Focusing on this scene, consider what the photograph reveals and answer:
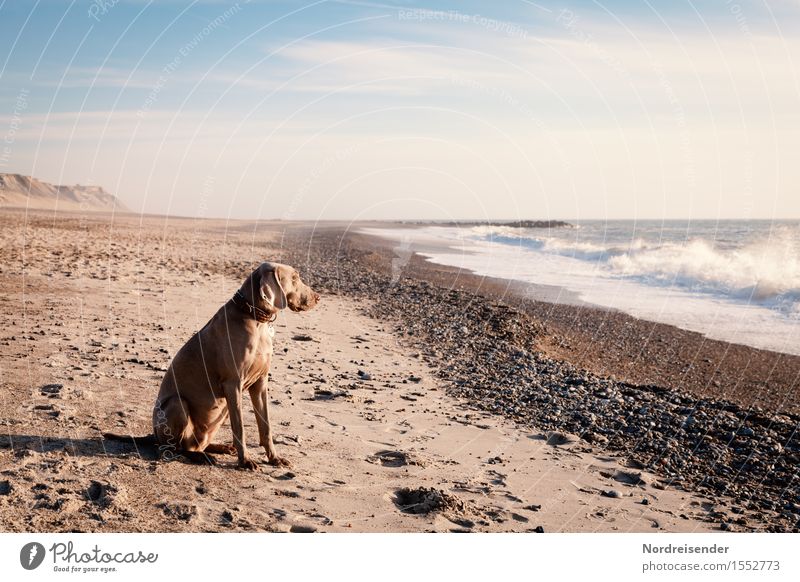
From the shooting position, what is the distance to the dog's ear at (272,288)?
714 cm

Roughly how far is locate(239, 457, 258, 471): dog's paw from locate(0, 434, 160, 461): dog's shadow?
33.2 inches

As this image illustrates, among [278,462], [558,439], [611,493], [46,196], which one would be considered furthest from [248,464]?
[46,196]

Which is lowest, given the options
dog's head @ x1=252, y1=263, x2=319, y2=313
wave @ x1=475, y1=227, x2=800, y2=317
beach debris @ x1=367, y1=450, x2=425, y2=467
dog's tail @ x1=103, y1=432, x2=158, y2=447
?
beach debris @ x1=367, y1=450, x2=425, y2=467

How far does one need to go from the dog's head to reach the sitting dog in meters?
0.01

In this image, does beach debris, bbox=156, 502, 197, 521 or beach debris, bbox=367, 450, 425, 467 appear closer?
beach debris, bbox=156, 502, 197, 521

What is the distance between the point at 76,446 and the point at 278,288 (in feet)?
8.57

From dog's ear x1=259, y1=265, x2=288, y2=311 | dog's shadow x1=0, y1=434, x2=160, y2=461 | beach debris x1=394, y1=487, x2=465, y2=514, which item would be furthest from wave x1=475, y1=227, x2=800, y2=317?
dog's shadow x1=0, y1=434, x2=160, y2=461

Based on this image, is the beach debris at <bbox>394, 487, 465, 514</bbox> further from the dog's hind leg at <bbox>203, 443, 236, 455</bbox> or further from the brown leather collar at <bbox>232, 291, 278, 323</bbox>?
the brown leather collar at <bbox>232, 291, 278, 323</bbox>

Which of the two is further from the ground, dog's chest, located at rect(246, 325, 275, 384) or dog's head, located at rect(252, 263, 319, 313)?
dog's head, located at rect(252, 263, 319, 313)

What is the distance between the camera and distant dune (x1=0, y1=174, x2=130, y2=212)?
102m

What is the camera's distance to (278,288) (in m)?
7.27

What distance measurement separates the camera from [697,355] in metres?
15.8

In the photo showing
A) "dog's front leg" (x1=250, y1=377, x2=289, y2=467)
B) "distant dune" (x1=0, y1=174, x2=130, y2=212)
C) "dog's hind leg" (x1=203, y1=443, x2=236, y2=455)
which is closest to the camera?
"dog's front leg" (x1=250, y1=377, x2=289, y2=467)

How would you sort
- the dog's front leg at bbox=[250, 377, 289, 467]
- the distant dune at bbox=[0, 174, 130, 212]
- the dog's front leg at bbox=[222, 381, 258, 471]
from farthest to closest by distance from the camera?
1. the distant dune at bbox=[0, 174, 130, 212]
2. the dog's front leg at bbox=[250, 377, 289, 467]
3. the dog's front leg at bbox=[222, 381, 258, 471]
